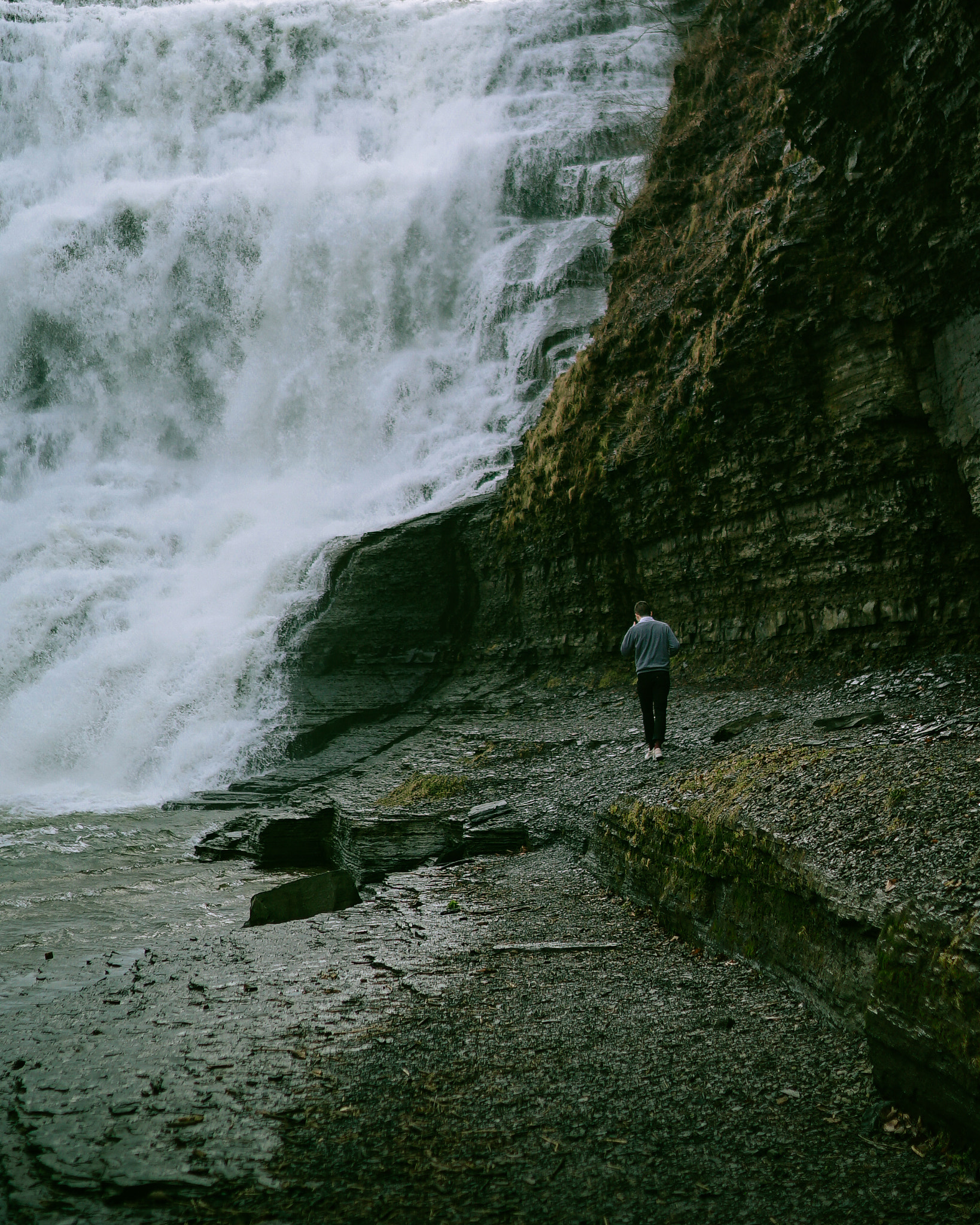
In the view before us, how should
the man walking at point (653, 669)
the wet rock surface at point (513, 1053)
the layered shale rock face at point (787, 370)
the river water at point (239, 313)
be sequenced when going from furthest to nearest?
the river water at point (239, 313) < the man walking at point (653, 669) < the layered shale rock face at point (787, 370) < the wet rock surface at point (513, 1053)

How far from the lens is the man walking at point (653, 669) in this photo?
32.0ft

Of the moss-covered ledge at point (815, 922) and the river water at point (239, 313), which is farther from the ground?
the river water at point (239, 313)

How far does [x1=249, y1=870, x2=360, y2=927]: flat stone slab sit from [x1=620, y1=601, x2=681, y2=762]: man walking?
384 centimetres

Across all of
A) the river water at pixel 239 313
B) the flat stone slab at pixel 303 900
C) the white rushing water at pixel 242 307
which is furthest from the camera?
the white rushing water at pixel 242 307

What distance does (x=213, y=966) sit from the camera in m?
5.96

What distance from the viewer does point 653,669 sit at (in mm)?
9719

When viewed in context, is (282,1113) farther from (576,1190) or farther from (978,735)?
(978,735)

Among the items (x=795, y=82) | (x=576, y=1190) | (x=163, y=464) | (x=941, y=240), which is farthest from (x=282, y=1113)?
(x=163, y=464)

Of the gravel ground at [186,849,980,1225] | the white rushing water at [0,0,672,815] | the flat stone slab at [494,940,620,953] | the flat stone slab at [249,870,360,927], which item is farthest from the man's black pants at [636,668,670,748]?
the white rushing water at [0,0,672,815]

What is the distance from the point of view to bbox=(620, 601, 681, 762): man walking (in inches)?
384

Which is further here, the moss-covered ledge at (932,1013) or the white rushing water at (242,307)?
the white rushing water at (242,307)

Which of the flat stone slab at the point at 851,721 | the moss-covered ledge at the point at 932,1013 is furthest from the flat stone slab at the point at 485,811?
the moss-covered ledge at the point at 932,1013

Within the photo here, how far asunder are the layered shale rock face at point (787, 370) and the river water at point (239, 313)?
4.98 metres

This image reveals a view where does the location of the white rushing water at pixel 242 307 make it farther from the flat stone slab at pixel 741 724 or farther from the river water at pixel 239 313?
the flat stone slab at pixel 741 724
